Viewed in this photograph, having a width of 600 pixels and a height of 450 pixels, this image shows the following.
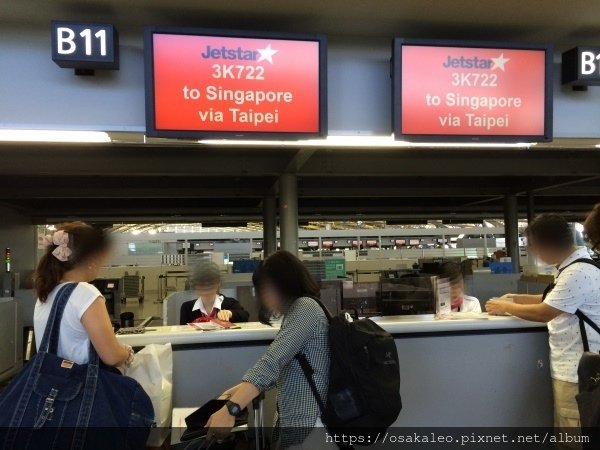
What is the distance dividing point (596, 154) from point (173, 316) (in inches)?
278

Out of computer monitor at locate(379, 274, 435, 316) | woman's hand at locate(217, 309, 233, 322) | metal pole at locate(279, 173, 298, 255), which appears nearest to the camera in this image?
computer monitor at locate(379, 274, 435, 316)

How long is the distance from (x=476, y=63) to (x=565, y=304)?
1575 millimetres

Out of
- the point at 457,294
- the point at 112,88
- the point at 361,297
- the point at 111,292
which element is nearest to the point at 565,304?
the point at 457,294

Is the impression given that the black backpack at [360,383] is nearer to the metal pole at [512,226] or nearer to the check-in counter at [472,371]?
the check-in counter at [472,371]

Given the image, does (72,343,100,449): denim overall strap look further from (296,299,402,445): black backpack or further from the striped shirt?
(296,299,402,445): black backpack

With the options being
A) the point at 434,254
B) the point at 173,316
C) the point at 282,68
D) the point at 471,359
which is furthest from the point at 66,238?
the point at 434,254

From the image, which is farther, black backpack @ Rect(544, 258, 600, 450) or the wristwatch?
the wristwatch

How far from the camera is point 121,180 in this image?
9.52m

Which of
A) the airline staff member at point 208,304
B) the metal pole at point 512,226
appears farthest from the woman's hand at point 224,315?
the metal pole at point 512,226

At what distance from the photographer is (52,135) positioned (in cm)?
296

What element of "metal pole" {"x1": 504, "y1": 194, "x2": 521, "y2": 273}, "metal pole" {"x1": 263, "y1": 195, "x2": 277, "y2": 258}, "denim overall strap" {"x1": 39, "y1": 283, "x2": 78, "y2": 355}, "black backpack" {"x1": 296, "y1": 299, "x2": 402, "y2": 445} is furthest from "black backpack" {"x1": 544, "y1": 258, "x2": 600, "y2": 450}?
"metal pole" {"x1": 504, "y1": 194, "x2": 521, "y2": 273}

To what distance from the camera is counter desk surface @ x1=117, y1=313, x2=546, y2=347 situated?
→ 2473mm

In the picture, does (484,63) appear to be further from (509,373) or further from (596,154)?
(596,154)

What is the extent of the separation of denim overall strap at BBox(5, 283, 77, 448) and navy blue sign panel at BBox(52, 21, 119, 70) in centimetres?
159
